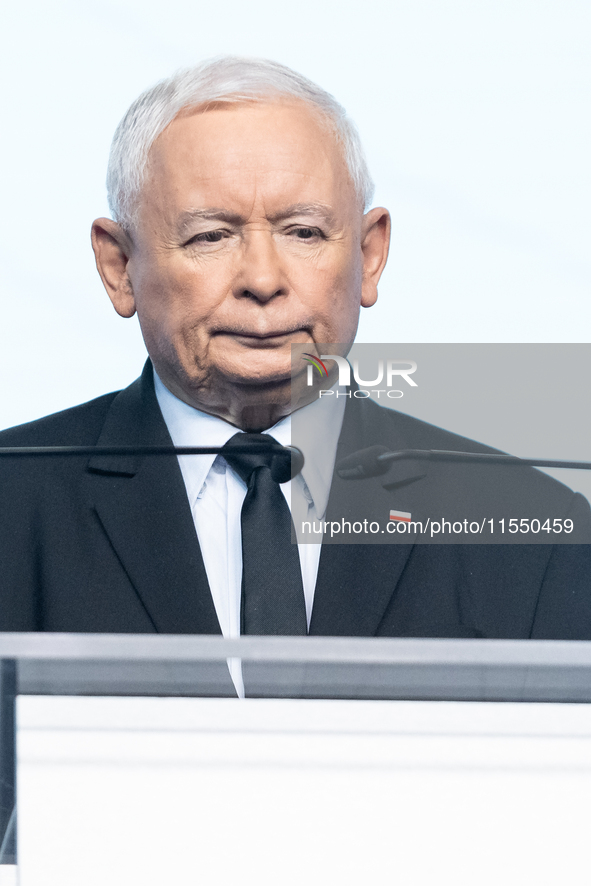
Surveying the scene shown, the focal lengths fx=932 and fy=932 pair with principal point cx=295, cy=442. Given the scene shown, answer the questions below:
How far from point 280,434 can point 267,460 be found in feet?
0.38

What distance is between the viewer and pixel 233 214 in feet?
3.20

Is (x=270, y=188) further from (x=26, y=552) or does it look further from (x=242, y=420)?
(x=26, y=552)

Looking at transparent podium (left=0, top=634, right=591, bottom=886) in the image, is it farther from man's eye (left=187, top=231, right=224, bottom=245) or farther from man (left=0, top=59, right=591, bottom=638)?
man's eye (left=187, top=231, right=224, bottom=245)

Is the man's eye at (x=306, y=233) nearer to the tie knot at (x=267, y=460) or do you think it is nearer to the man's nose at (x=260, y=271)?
the man's nose at (x=260, y=271)

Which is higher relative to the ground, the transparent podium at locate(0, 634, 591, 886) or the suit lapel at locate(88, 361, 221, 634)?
the suit lapel at locate(88, 361, 221, 634)

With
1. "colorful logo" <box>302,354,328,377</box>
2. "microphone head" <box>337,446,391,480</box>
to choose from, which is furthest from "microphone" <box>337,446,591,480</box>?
"colorful logo" <box>302,354,328,377</box>

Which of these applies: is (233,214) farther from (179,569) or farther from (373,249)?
(179,569)

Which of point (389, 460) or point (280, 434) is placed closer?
point (389, 460)

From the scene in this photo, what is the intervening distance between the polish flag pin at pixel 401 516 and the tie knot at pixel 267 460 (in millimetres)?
112

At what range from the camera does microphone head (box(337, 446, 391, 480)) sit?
0.78m

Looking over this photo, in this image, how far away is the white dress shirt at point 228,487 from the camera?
2.99 feet

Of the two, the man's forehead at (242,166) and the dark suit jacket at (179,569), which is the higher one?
the man's forehead at (242,166)

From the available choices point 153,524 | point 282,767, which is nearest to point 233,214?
point 153,524

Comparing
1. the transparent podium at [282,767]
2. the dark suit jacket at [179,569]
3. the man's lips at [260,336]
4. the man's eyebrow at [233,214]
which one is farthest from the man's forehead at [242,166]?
the transparent podium at [282,767]
